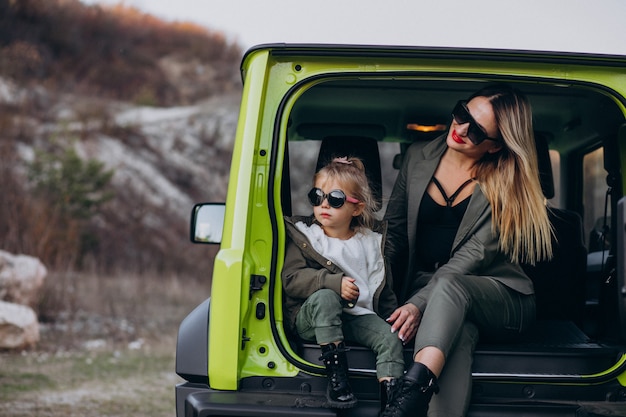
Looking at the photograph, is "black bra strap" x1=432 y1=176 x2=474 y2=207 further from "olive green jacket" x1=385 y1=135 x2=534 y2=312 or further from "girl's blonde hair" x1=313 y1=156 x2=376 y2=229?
"girl's blonde hair" x1=313 y1=156 x2=376 y2=229

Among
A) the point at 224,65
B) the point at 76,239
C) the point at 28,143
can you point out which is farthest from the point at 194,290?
the point at 224,65

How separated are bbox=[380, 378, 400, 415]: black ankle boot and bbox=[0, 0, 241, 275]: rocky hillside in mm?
8132

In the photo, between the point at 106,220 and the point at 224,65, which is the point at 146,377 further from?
the point at 224,65

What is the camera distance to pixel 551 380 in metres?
3.02

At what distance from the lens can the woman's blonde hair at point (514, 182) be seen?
131 inches

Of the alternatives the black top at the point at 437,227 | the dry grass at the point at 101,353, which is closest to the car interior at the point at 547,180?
the black top at the point at 437,227

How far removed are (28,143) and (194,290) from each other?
4937mm

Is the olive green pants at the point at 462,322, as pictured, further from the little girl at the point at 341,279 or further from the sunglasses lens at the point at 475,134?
the sunglasses lens at the point at 475,134

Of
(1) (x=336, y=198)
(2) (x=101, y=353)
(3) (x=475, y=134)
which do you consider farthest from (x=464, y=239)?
(2) (x=101, y=353)

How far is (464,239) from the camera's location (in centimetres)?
339

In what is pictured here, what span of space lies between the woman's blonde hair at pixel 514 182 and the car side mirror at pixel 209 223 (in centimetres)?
121

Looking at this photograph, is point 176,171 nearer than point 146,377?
No

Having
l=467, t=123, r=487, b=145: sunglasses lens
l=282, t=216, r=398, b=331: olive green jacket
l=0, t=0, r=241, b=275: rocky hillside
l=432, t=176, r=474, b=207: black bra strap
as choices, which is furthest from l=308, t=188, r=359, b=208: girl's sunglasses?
l=0, t=0, r=241, b=275: rocky hillside

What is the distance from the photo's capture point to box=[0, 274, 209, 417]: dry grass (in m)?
6.09
